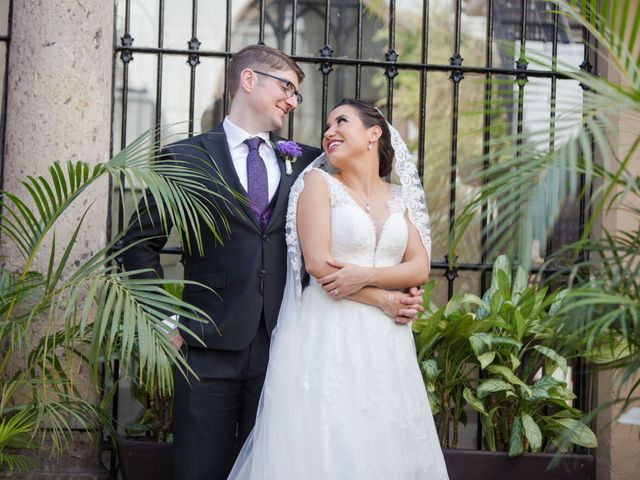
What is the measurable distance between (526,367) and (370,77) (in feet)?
6.16

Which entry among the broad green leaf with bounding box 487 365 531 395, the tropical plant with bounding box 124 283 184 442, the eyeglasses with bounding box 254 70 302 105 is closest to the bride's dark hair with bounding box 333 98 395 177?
the eyeglasses with bounding box 254 70 302 105

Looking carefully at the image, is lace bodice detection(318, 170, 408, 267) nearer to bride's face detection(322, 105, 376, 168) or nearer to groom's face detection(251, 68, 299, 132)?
bride's face detection(322, 105, 376, 168)

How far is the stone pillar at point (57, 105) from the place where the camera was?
195 inches

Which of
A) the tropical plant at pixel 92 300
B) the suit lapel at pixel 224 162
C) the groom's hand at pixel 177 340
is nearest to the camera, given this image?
the tropical plant at pixel 92 300

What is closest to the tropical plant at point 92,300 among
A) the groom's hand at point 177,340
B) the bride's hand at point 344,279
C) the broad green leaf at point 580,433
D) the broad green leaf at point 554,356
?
the groom's hand at point 177,340

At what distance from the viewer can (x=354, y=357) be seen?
4.12 m

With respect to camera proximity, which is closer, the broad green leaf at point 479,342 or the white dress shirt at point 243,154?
the white dress shirt at point 243,154

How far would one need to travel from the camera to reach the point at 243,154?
14.6ft

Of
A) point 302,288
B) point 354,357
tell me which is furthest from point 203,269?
point 354,357

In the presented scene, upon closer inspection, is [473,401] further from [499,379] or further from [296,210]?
[296,210]

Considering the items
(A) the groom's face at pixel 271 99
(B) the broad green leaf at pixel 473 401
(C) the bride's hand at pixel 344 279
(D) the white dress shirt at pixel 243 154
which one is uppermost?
(A) the groom's face at pixel 271 99

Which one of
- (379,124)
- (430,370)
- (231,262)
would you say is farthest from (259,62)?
(430,370)

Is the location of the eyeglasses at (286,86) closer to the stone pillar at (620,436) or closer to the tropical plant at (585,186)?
the tropical plant at (585,186)

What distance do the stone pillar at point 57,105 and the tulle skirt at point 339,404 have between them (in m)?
1.32
